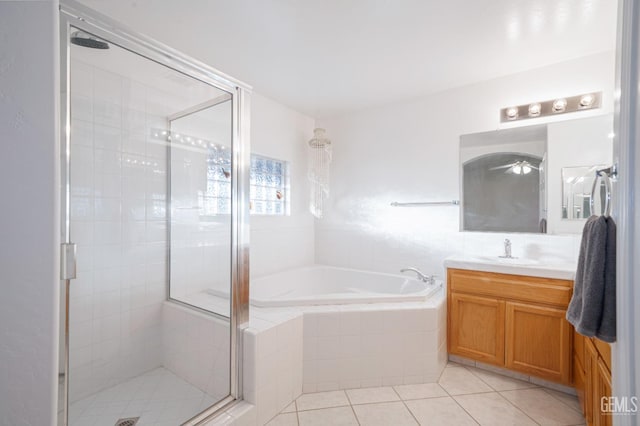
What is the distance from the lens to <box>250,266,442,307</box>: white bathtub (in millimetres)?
2122

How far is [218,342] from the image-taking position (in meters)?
1.77

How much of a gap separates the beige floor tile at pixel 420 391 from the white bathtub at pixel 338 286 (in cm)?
57

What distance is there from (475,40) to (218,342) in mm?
2572

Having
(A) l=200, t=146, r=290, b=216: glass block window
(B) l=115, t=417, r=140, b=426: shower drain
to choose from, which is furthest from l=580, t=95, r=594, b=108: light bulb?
(B) l=115, t=417, r=140, b=426: shower drain

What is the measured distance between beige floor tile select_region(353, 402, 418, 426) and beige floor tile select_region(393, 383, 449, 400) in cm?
12

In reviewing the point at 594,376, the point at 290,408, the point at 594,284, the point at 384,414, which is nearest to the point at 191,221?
the point at 290,408

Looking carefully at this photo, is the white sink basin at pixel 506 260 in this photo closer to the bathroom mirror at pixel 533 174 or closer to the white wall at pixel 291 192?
the bathroom mirror at pixel 533 174

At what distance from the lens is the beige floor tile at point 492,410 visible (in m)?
1.65

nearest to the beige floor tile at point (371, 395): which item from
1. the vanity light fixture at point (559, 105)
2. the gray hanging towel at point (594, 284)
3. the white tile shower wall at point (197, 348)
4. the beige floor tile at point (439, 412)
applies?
the beige floor tile at point (439, 412)

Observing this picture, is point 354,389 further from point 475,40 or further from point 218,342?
point 475,40

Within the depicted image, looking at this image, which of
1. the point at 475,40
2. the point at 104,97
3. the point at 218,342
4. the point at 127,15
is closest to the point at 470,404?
the point at 218,342

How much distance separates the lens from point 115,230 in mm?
1860

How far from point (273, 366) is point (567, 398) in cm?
191

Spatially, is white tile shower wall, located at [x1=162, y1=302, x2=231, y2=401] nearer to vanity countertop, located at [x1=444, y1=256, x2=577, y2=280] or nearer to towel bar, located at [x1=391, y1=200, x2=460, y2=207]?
vanity countertop, located at [x1=444, y1=256, x2=577, y2=280]
